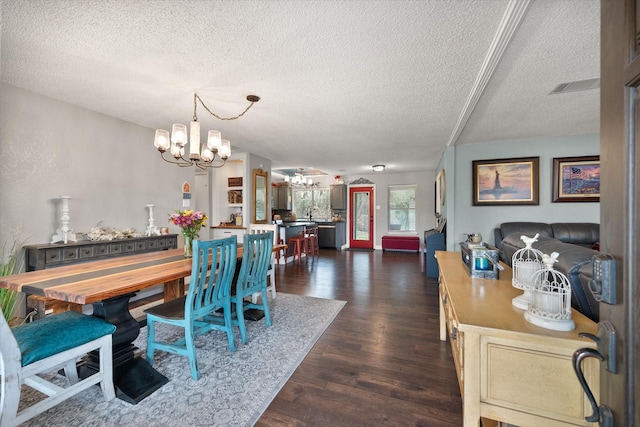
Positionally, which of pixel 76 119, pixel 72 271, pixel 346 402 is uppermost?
pixel 76 119

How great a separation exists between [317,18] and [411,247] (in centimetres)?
701

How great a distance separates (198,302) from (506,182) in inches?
198

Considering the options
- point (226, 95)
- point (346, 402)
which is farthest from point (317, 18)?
point (346, 402)

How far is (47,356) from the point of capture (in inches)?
55.0

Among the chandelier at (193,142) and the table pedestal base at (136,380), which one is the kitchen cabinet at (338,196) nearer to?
the chandelier at (193,142)

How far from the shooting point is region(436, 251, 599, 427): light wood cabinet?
0.91 meters

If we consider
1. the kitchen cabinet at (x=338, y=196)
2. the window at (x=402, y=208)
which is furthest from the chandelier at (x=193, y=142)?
the window at (x=402, y=208)

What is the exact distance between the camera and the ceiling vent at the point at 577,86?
2.47 meters

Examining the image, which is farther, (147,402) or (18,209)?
(18,209)

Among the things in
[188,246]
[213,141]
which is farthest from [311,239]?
[213,141]

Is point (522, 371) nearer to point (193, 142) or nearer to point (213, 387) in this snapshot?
point (213, 387)

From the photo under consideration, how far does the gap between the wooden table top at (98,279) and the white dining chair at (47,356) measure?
0.22m

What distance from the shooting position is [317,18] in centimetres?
164

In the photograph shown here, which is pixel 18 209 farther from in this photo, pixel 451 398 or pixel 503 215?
pixel 503 215
